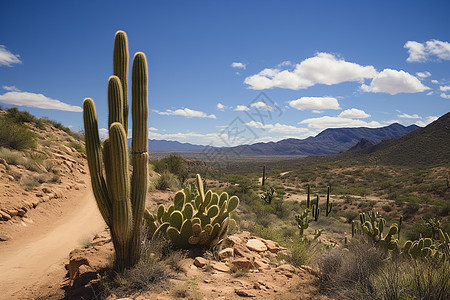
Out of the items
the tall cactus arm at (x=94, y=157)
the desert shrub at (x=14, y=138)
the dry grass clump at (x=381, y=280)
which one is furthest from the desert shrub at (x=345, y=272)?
the desert shrub at (x=14, y=138)

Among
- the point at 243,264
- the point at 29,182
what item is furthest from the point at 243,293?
the point at 29,182

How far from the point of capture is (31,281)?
18.2 ft

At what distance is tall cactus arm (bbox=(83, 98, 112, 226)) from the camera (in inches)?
177

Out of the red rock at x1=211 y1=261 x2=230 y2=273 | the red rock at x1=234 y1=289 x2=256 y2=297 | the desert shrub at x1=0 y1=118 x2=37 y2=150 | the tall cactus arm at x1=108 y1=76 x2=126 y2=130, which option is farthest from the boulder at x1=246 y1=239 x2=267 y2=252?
the desert shrub at x1=0 y1=118 x2=37 y2=150

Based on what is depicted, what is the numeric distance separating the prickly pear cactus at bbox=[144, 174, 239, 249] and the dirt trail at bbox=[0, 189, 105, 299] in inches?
91.2

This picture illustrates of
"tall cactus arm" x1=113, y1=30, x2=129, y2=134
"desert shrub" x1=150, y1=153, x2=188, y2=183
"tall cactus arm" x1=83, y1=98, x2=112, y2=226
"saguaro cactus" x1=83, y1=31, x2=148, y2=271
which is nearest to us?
"saguaro cactus" x1=83, y1=31, x2=148, y2=271

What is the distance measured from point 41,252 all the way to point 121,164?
188 inches

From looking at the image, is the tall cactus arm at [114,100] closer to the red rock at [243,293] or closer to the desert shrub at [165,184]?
the red rock at [243,293]

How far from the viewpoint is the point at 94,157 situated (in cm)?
451

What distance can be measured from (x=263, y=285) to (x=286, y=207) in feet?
44.8

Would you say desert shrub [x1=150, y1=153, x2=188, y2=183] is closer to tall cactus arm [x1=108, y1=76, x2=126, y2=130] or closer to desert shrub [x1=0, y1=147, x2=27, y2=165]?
desert shrub [x1=0, y1=147, x2=27, y2=165]

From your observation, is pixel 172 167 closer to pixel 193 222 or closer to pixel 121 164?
pixel 193 222

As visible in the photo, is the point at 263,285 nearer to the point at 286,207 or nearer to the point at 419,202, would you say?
the point at 286,207

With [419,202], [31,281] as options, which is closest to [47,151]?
[31,281]
